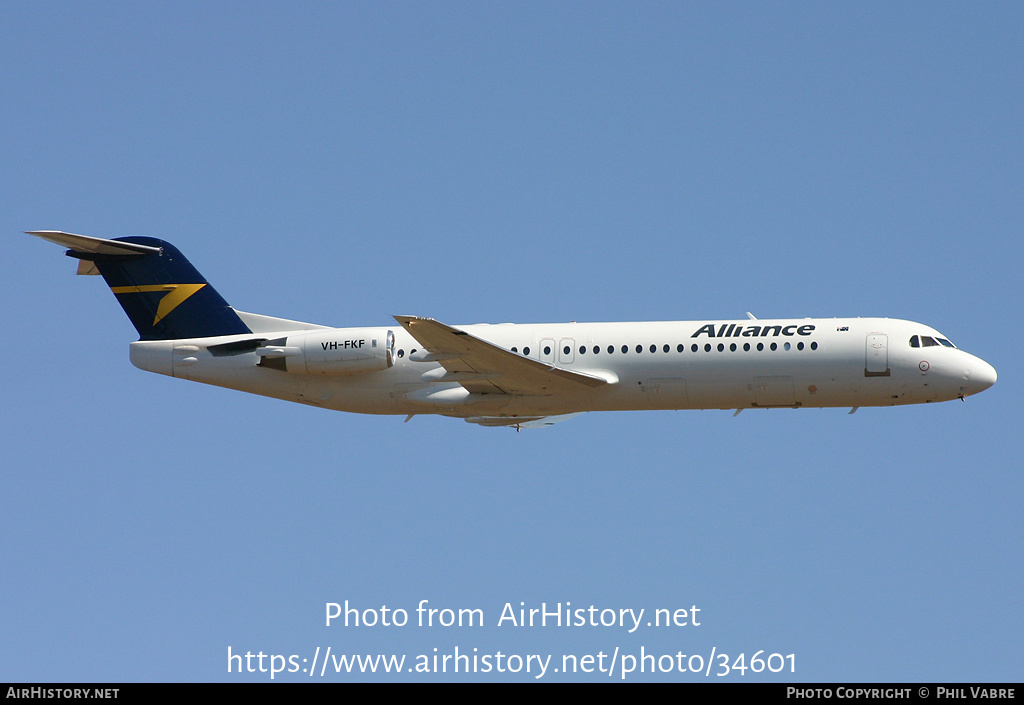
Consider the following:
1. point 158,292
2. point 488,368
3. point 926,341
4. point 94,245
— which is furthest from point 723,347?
point 94,245

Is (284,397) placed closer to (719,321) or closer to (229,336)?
(229,336)

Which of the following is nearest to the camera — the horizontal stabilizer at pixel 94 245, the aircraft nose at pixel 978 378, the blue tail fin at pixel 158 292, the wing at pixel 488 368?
the wing at pixel 488 368

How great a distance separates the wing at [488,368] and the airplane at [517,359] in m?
0.05

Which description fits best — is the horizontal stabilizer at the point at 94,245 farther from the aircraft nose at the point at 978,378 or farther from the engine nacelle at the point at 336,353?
the aircraft nose at the point at 978,378

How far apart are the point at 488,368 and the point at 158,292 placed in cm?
1039

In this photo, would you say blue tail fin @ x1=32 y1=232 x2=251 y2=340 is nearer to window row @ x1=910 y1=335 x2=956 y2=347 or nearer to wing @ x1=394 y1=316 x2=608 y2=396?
wing @ x1=394 y1=316 x2=608 y2=396

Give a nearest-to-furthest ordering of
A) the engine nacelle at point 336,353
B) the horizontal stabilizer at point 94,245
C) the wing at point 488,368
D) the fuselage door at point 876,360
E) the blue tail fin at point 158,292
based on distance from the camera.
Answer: the wing at point 488,368, the fuselage door at point 876,360, the engine nacelle at point 336,353, the horizontal stabilizer at point 94,245, the blue tail fin at point 158,292

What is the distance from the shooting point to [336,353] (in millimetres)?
32594

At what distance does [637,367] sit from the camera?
3189 centimetres

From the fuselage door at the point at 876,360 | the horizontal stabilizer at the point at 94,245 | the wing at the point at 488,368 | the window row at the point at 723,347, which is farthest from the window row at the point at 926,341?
the horizontal stabilizer at the point at 94,245

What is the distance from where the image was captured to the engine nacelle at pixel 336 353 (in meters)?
32.6
